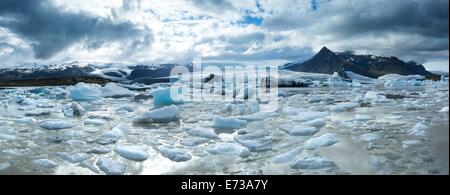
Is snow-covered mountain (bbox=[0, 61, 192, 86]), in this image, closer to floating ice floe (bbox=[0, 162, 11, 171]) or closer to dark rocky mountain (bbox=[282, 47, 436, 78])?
dark rocky mountain (bbox=[282, 47, 436, 78])

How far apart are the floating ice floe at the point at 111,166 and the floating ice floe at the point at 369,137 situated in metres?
3.09

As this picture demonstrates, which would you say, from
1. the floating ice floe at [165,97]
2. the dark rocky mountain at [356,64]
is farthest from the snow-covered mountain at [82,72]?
the floating ice floe at [165,97]

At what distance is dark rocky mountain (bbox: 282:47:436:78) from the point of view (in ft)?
423

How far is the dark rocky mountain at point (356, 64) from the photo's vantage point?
423 ft

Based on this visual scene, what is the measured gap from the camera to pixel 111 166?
3906 millimetres

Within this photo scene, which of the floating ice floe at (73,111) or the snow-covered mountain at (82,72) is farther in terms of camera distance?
the snow-covered mountain at (82,72)

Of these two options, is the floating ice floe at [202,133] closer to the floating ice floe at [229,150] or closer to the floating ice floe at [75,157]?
the floating ice floe at [229,150]

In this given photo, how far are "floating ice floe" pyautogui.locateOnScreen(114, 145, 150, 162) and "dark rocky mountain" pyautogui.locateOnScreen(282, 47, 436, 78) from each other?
406 ft

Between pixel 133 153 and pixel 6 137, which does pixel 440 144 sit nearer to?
pixel 133 153

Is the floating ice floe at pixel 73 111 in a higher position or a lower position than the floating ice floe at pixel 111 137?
higher

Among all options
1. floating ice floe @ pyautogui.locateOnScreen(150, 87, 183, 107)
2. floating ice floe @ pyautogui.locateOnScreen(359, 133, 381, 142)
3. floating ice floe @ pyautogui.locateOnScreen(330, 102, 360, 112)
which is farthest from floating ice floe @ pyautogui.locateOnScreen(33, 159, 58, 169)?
floating ice floe @ pyautogui.locateOnScreen(150, 87, 183, 107)

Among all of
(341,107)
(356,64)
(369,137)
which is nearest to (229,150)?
(369,137)
